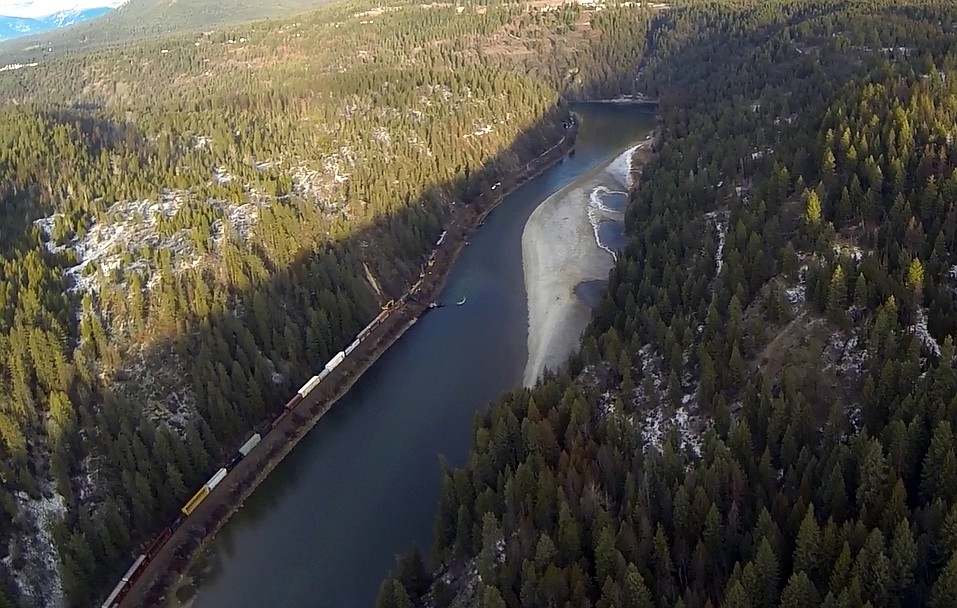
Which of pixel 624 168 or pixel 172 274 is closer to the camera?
pixel 172 274

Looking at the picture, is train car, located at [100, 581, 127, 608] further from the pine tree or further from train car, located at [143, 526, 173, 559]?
the pine tree

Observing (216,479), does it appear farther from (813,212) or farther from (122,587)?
(813,212)

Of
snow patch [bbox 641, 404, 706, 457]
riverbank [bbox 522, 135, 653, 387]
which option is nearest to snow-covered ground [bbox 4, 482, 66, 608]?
riverbank [bbox 522, 135, 653, 387]

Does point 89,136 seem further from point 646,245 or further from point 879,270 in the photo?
point 879,270

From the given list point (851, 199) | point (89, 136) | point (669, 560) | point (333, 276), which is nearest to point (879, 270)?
point (851, 199)

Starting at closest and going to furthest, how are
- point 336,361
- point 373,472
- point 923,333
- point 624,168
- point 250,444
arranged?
point 923,333, point 373,472, point 250,444, point 336,361, point 624,168

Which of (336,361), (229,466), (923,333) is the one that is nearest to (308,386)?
(336,361)

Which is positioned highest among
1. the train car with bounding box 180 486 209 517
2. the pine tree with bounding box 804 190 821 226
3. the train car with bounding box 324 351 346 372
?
the pine tree with bounding box 804 190 821 226
